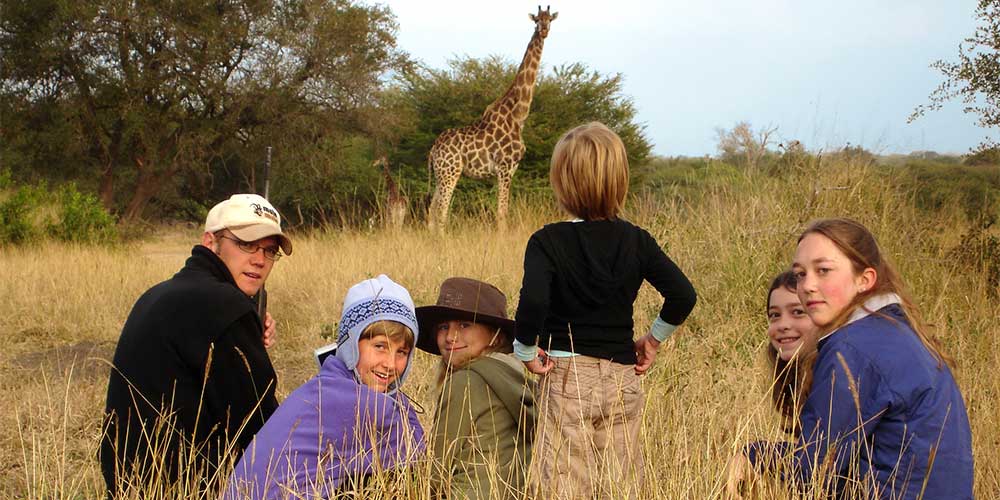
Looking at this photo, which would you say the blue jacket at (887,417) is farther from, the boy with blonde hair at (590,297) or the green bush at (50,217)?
the green bush at (50,217)

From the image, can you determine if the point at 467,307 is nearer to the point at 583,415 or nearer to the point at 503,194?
the point at 583,415

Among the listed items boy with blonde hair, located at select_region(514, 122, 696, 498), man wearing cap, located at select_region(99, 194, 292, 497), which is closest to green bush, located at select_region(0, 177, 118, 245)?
man wearing cap, located at select_region(99, 194, 292, 497)

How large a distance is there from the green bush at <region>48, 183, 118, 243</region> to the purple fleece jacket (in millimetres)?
10815

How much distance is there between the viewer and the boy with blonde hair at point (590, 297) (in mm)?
3154

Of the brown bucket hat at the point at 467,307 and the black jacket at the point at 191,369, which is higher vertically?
the brown bucket hat at the point at 467,307

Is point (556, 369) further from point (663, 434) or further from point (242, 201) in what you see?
point (242, 201)

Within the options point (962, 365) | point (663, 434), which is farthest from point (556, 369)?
point (962, 365)

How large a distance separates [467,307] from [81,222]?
1083cm

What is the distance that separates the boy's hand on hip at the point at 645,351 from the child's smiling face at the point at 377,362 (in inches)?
36.2

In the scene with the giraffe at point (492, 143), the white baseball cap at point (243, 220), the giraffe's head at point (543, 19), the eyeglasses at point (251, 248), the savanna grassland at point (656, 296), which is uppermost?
the giraffe's head at point (543, 19)

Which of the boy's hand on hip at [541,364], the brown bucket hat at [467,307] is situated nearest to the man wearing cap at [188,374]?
the brown bucket hat at [467,307]

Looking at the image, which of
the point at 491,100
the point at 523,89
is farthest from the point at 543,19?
the point at 491,100

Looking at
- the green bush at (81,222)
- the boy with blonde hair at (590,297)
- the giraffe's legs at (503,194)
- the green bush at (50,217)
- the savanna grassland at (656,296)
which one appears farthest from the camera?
the green bush at (81,222)

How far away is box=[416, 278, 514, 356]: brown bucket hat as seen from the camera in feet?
10.8
